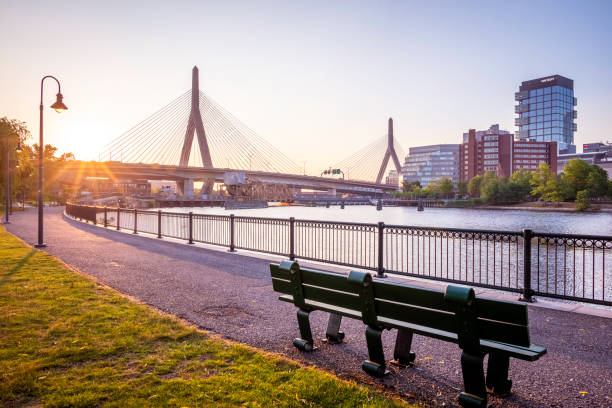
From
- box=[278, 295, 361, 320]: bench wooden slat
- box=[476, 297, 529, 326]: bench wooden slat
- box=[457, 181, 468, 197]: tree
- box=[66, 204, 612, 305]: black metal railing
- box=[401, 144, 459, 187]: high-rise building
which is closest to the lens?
box=[476, 297, 529, 326]: bench wooden slat

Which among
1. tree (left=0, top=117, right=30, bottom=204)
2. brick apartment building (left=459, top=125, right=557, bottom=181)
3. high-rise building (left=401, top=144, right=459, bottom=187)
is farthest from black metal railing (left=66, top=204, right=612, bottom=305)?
high-rise building (left=401, top=144, right=459, bottom=187)

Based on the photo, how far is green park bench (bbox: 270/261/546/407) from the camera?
3.49m

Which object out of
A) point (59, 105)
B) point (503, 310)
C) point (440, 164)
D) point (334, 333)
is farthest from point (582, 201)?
point (440, 164)

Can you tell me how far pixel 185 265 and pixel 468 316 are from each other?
8902mm

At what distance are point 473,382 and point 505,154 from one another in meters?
164

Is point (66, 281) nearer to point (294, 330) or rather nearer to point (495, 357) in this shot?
point (294, 330)

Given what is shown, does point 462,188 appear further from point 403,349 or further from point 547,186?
point 403,349

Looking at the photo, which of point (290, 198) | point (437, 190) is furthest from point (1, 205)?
point (437, 190)

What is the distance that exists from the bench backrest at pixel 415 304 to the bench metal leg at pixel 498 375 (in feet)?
1.40

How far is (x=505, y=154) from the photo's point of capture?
5950 inches

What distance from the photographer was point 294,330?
5762 millimetres

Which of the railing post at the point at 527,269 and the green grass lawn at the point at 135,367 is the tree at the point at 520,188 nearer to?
the railing post at the point at 527,269

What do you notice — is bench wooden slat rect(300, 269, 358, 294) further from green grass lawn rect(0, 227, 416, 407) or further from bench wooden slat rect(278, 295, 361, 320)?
green grass lawn rect(0, 227, 416, 407)

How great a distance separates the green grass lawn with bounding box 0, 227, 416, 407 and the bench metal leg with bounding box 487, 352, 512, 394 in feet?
3.02
